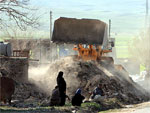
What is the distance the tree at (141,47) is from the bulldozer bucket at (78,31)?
1497 inches

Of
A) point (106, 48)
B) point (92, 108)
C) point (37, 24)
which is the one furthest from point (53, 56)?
point (92, 108)

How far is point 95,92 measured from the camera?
2370 cm

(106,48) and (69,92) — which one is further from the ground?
(106,48)

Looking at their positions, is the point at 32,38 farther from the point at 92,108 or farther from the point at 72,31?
the point at 92,108

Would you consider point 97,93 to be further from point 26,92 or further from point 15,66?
point 15,66

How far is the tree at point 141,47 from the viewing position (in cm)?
6894

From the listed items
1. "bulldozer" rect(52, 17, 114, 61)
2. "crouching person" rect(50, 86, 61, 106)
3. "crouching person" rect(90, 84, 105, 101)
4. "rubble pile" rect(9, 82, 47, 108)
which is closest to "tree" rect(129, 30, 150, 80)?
"bulldozer" rect(52, 17, 114, 61)

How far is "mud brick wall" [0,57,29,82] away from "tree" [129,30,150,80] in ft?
144

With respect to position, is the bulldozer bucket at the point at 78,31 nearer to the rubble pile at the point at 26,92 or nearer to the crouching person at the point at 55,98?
the rubble pile at the point at 26,92

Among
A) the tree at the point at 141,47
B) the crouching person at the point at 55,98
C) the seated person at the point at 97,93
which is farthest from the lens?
the tree at the point at 141,47

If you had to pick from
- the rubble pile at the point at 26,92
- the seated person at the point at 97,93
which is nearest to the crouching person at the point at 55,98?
the seated person at the point at 97,93

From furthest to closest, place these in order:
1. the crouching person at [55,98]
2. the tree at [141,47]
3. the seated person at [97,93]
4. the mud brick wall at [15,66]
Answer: the tree at [141,47], the mud brick wall at [15,66], the seated person at [97,93], the crouching person at [55,98]

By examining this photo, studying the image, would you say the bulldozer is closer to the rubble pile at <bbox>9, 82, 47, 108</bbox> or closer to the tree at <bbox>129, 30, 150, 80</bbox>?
the rubble pile at <bbox>9, 82, 47, 108</bbox>

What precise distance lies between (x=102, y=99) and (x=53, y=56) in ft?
101
